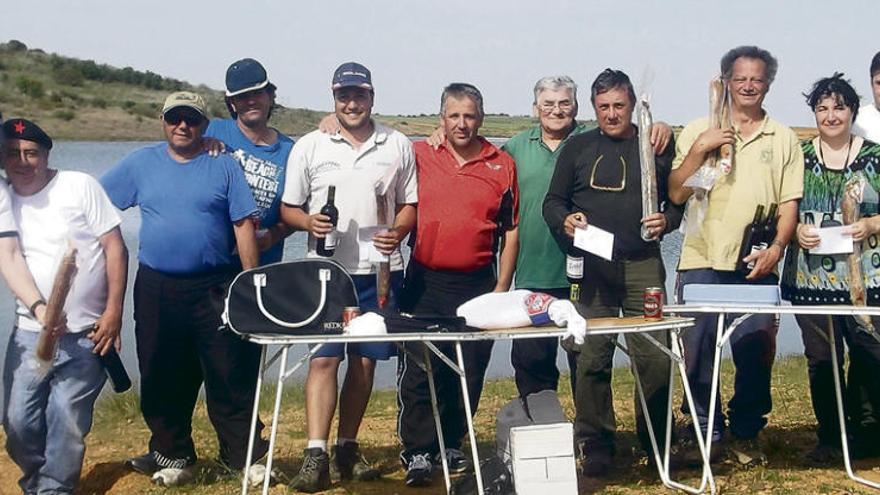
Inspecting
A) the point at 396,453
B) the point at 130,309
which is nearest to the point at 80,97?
the point at 130,309

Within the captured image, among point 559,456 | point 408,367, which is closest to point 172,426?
point 408,367

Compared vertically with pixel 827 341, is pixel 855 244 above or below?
above

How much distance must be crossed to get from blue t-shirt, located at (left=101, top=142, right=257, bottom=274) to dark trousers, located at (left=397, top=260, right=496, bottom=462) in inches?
40.2

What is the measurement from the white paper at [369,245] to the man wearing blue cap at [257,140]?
543mm

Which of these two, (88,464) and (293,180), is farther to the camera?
(88,464)

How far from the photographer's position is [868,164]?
600 cm

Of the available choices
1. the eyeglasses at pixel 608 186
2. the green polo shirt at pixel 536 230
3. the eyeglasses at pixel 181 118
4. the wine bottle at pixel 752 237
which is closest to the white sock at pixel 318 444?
the green polo shirt at pixel 536 230

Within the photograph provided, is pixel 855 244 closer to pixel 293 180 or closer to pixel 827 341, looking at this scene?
pixel 827 341

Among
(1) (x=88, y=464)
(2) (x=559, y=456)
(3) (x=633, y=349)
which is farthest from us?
(1) (x=88, y=464)

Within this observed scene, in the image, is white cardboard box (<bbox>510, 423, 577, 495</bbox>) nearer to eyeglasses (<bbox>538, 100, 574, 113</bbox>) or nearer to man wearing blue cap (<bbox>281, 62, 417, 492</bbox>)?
man wearing blue cap (<bbox>281, 62, 417, 492</bbox>)

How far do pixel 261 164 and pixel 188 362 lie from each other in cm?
115

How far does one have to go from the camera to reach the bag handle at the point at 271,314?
520 centimetres

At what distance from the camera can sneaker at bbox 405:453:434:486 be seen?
603 centimetres

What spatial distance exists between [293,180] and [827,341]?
308 centimetres
